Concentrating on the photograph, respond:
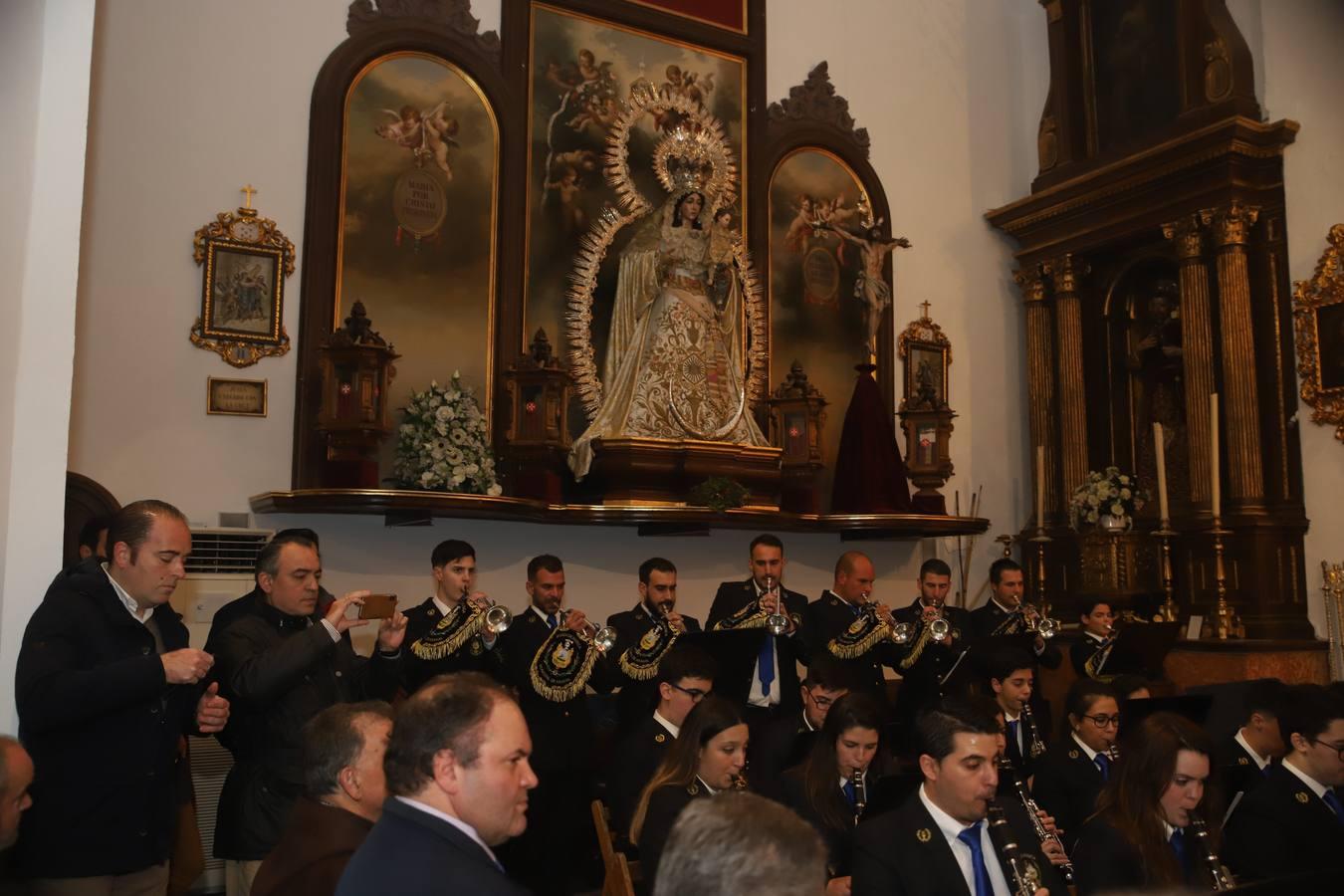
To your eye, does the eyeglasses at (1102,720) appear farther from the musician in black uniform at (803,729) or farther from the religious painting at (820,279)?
the religious painting at (820,279)

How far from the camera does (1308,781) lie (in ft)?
16.8

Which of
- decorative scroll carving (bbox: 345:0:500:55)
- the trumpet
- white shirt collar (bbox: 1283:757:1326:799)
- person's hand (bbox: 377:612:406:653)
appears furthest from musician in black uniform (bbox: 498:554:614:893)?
decorative scroll carving (bbox: 345:0:500:55)

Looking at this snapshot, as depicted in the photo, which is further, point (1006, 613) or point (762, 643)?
point (1006, 613)

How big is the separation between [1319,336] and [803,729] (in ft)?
21.1

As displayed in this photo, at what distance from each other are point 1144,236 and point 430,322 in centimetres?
680

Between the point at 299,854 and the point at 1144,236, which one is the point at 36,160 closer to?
the point at 299,854

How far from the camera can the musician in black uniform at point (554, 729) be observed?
6.24 metres

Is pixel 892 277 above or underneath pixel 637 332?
above

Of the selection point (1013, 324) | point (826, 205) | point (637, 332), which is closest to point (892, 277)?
point (826, 205)

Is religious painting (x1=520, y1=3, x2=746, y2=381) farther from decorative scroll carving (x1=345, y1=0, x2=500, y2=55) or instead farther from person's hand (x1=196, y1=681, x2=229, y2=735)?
person's hand (x1=196, y1=681, x2=229, y2=735)

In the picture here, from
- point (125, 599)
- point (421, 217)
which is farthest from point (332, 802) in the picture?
point (421, 217)

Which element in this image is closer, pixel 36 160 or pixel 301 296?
pixel 36 160

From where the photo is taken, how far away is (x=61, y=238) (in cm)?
463

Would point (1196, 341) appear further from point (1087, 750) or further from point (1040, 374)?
point (1087, 750)
